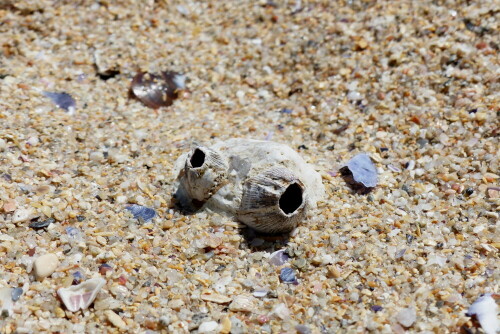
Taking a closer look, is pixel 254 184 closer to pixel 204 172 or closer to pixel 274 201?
pixel 274 201

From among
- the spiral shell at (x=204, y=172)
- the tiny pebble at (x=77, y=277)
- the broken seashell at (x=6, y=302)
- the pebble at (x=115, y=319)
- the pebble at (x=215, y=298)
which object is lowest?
the tiny pebble at (x=77, y=277)

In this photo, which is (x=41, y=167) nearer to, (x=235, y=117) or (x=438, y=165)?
(x=235, y=117)

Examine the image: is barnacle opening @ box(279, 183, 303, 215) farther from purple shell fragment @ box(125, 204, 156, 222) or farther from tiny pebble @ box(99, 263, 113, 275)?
tiny pebble @ box(99, 263, 113, 275)

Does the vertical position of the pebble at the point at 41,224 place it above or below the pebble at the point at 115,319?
below

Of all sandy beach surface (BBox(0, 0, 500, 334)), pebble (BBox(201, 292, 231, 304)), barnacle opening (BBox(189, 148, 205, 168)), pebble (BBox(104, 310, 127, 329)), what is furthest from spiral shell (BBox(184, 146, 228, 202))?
pebble (BBox(104, 310, 127, 329))

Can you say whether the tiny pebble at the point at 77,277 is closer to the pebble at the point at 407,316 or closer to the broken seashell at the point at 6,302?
the broken seashell at the point at 6,302

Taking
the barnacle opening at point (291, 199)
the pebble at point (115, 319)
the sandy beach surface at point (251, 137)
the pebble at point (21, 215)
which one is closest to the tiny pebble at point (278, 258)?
the sandy beach surface at point (251, 137)

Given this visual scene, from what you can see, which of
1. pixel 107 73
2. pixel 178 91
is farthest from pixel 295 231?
pixel 107 73
